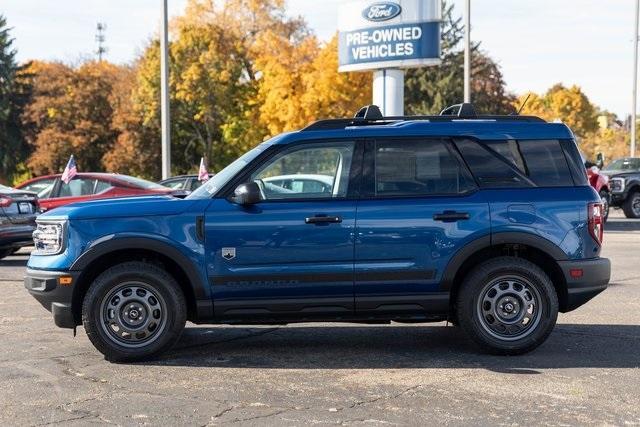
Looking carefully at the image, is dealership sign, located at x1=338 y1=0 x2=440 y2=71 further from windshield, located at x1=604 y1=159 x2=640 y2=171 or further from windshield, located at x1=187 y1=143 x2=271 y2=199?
windshield, located at x1=187 y1=143 x2=271 y2=199

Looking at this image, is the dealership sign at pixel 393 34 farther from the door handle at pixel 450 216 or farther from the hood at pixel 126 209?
the hood at pixel 126 209

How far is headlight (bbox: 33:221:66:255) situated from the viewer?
6.85 metres

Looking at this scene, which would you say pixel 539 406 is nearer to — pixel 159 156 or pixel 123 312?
pixel 123 312

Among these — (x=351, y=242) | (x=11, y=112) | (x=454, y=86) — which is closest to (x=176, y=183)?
(x=351, y=242)

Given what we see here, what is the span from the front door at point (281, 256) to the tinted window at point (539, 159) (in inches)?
54.5

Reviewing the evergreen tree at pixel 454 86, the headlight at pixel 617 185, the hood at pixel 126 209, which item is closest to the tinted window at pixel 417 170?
the hood at pixel 126 209

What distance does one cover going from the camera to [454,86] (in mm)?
56750

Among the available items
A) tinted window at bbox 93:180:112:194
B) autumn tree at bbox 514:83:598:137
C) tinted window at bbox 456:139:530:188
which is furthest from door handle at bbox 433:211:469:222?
autumn tree at bbox 514:83:598:137

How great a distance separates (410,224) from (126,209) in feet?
7.30

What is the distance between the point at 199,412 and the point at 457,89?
174 feet

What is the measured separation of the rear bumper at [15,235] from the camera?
1384cm

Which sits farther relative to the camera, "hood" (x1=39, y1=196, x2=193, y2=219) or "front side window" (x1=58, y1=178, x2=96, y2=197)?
"front side window" (x1=58, y1=178, x2=96, y2=197)

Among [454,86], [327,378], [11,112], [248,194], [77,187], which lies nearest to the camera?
[327,378]

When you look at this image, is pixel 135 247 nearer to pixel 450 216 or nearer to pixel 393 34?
pixel 450 216
